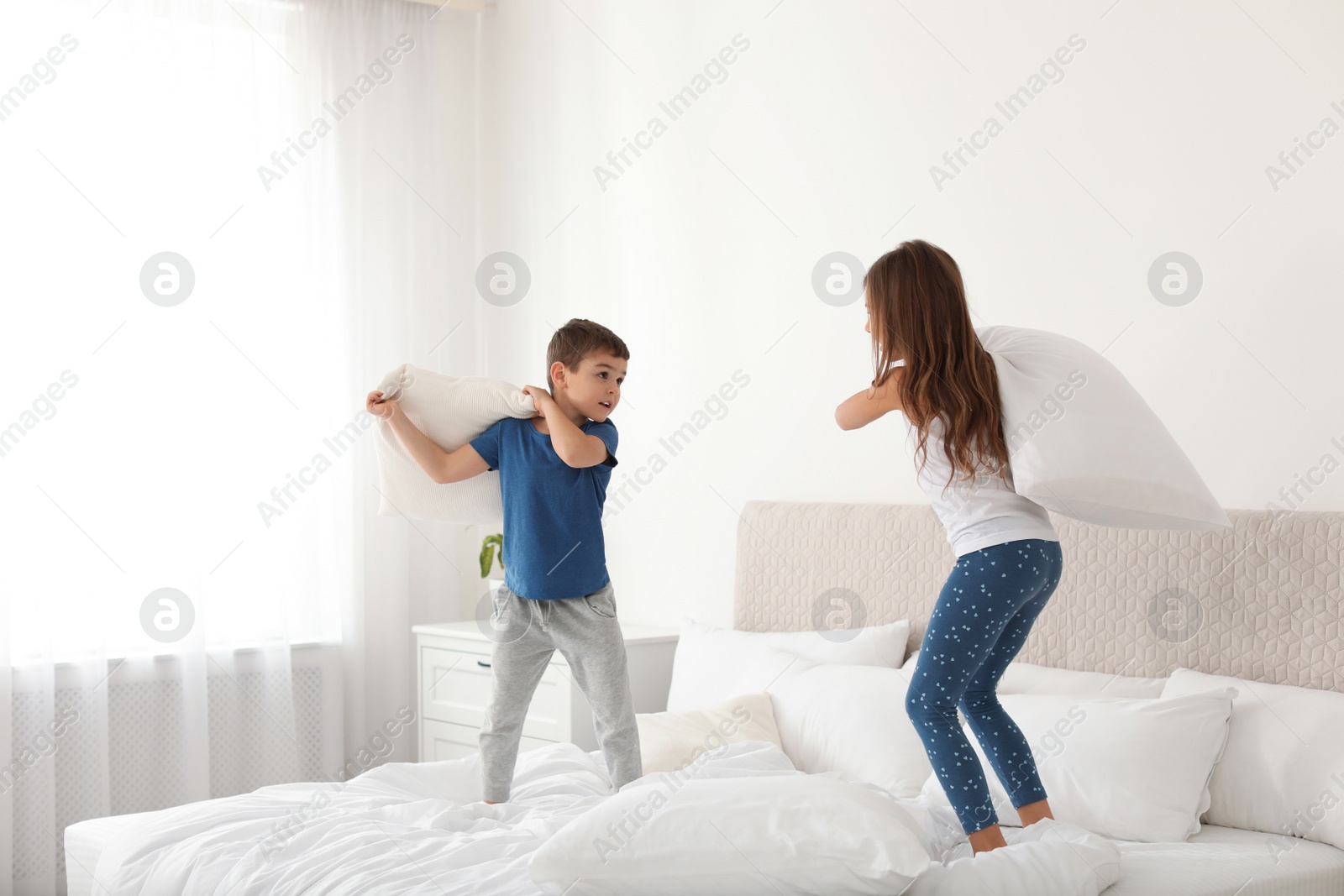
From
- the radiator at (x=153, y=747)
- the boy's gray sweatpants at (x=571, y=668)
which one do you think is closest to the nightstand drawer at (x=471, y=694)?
the radiator at (x=153, y=747)

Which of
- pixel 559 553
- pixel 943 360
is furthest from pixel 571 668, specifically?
pixel 943 360

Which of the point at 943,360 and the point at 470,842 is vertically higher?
the point at 943,360

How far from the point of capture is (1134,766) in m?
1.85

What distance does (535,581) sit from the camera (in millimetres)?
2043

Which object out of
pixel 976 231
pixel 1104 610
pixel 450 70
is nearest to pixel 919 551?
pixel 1104 610

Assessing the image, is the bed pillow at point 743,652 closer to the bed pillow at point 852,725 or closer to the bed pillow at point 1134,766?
the bed pillow at point 852,725

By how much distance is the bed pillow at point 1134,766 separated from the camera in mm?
1821

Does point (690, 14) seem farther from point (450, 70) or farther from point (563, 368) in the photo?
point (563, 368)

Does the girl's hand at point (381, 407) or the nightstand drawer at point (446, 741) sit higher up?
the girl's hand at point (381, 407)

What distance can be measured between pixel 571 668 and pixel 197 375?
1.91 meters

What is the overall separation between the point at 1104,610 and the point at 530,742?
4.99 ft

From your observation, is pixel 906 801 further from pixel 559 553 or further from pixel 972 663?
pixel 559 553

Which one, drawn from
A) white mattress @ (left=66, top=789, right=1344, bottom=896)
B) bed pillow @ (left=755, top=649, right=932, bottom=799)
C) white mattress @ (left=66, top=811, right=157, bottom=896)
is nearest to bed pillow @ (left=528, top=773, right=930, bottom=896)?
white mattress @ (left=66, top=789, right=1344, bottom=896)

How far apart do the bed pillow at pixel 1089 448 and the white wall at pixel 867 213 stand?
0.43 metres
